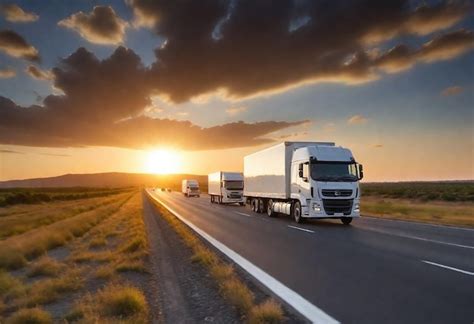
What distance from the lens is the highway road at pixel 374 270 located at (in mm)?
6004

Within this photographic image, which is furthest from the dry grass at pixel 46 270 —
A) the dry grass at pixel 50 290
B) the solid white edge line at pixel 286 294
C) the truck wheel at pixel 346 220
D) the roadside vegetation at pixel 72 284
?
the truck wheel at pixel 346 220

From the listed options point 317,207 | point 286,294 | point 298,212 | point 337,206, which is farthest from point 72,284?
point 298,212

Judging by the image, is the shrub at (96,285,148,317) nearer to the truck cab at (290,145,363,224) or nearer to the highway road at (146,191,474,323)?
the highway road at (146,191,474,323)

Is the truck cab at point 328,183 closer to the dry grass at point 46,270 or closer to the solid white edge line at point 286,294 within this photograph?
the solid white edge line at point 286,294

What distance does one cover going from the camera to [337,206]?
18.9 meters

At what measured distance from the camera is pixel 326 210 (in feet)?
61.6

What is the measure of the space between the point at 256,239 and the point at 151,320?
8981 mm

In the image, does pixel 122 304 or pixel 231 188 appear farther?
pixel 231 188

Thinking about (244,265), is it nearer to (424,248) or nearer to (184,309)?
(184,309)

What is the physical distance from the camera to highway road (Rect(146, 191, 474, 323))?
6004mm

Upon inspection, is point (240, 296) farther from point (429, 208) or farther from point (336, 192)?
point (429, 208)

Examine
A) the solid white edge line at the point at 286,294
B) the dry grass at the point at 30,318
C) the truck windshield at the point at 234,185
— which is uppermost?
the truck windshield at the point at 234,185

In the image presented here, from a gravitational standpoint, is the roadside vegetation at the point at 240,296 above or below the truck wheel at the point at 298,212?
below

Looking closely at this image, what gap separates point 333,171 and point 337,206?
1.58m
